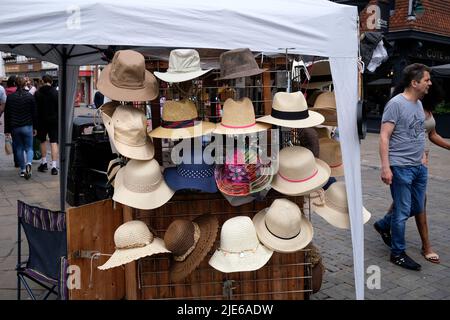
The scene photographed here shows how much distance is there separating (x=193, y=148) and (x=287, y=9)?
1.12 metres

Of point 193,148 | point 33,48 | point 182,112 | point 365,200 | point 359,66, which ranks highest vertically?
point 33,48

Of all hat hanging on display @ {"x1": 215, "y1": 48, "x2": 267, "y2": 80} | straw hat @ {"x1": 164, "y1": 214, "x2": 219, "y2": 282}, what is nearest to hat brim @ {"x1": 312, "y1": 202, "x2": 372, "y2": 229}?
straw hat @ {"x1": 164, "y1": 214, "x2": 219, "y2": 282}

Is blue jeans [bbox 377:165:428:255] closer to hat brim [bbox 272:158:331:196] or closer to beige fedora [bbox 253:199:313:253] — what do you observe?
hat brim [bbox 272:158:331:196]

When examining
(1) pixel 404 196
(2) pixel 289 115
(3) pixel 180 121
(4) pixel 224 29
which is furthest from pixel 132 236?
(1) pixel 404 196

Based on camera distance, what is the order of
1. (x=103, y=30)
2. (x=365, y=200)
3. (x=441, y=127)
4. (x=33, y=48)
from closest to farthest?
1. (x=103, y=30)
2. (x=33, y=48)
3. (x=365, y=200)
4. (x=441, y=127)

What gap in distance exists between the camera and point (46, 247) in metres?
3.03

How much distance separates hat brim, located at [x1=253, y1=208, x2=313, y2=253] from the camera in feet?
9.25

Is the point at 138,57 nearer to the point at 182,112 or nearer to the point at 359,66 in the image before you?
the point at 182,112

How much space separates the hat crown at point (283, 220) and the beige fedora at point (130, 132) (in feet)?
2.90

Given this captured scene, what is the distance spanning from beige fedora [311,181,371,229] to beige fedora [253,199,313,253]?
0.39 m

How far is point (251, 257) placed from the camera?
279 cm

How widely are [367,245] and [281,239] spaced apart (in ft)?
7.48

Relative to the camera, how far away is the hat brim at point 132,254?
2.68 m

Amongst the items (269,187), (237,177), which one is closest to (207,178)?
(237,177)
